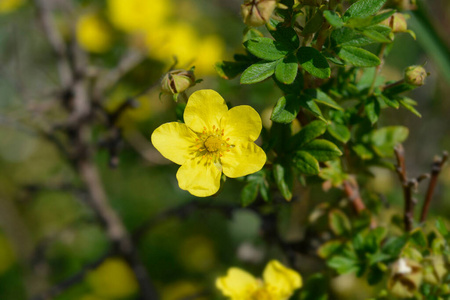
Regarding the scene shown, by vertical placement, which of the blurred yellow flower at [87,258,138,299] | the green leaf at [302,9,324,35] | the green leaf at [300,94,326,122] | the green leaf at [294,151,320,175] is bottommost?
the green leaf at [294,151,320,175]

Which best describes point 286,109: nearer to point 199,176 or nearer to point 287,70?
point 287,70

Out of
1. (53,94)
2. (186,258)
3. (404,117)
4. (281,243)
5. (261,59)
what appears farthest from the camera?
(404,117)

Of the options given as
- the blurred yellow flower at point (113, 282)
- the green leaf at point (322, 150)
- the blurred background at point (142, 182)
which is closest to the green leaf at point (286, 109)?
the green leaf at point (322, 150)

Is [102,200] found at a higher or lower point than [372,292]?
higher

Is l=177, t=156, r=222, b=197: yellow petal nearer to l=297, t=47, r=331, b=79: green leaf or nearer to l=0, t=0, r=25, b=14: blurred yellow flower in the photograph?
l=297, t=47, r=331, b=79: green leaf

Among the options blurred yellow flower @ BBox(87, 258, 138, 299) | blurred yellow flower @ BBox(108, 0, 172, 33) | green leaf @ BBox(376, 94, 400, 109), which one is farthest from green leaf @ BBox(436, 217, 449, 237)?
blurred yellow flower @ BBox(108, 0, 172, 33)

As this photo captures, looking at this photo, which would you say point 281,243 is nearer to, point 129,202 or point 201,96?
point 201,96

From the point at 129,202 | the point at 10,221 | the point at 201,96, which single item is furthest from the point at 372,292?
the point at 10,221

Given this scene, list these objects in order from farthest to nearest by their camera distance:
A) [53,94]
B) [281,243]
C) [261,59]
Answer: [53,94]
[281,243]
[261,59]
